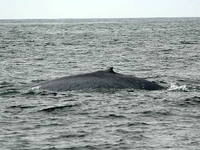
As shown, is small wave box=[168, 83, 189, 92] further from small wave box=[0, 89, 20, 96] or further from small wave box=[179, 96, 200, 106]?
small wave box=[0, 89, 20, 96]

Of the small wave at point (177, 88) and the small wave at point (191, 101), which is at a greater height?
the small wave at point (191, 101)

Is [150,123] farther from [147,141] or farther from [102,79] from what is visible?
[102,79]

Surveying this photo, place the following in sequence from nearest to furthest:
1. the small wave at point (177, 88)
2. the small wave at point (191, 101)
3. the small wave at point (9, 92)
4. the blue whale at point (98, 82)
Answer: the small wave at point (191, 101) → the blue whale at point (98, 82) → the small wave at point (9, 92) → the small wave at point (177, 88)

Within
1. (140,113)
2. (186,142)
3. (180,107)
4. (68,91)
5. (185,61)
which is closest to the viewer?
(186,142)

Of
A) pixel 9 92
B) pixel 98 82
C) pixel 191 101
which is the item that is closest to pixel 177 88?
pixel 191 101

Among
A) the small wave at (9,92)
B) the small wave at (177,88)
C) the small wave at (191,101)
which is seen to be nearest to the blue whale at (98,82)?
the small wave at (9,92)

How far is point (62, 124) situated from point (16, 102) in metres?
3.31

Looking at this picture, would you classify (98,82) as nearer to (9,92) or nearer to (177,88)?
(9,92)

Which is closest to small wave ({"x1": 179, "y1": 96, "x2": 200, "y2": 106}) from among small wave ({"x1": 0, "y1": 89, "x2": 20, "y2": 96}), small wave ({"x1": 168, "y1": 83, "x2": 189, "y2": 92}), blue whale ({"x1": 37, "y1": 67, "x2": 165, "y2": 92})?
blue whale ({"x1": 37, "y1": 67, "x2": 165, "y2": 92})

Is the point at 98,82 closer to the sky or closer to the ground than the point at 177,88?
closer to the sky

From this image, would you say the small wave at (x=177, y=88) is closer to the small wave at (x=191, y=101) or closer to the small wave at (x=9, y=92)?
the small wave at (x=191, y=101)

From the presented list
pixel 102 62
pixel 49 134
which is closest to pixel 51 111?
pixel 49 134

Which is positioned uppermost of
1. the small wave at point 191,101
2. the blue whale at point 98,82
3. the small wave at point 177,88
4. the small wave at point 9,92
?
the blue whale at point 98,82

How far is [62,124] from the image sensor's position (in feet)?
39.9
